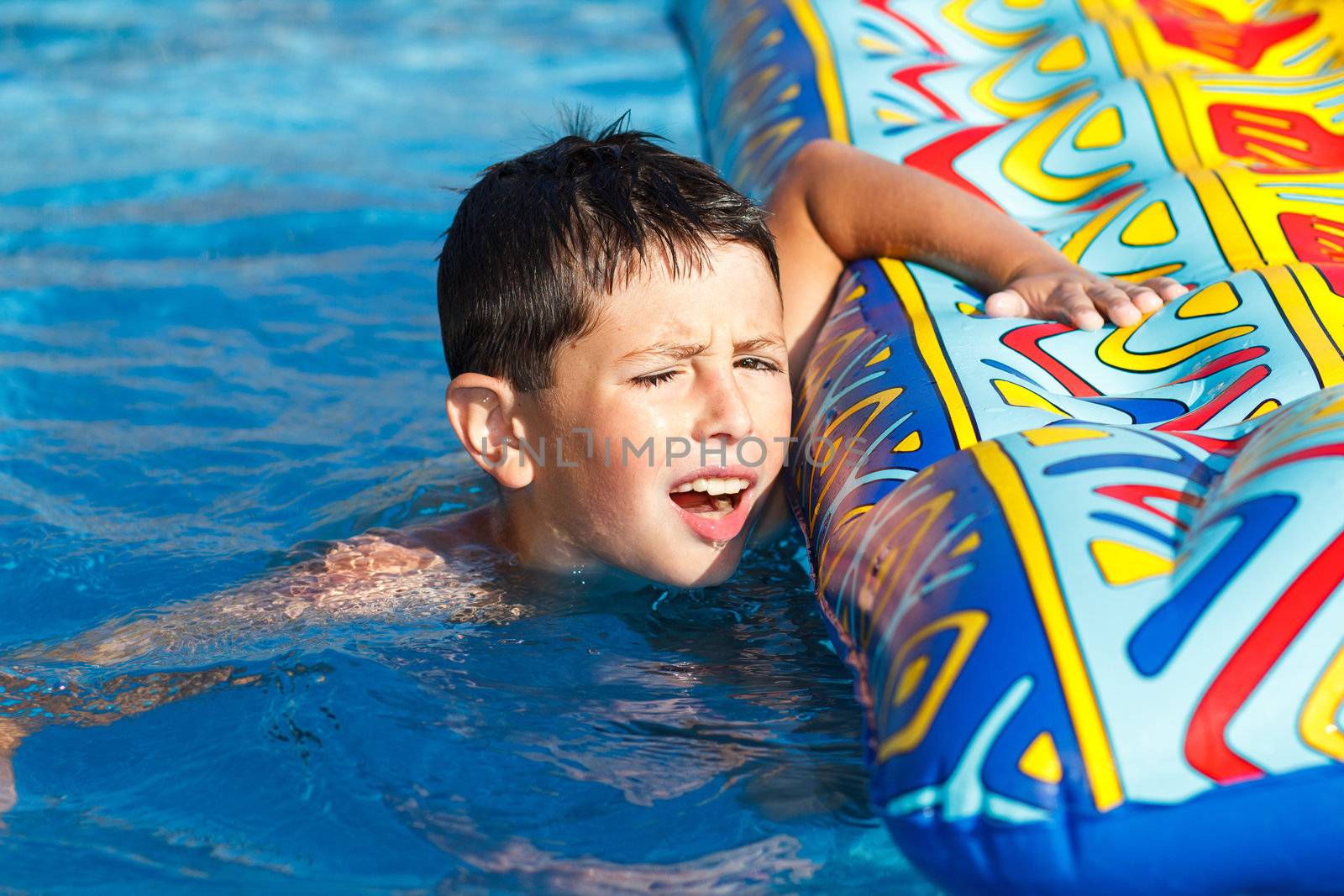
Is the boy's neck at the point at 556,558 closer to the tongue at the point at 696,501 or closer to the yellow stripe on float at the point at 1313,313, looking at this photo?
the tongue at the point at 696,501

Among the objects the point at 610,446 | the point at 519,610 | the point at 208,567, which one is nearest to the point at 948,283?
the point at 610,446

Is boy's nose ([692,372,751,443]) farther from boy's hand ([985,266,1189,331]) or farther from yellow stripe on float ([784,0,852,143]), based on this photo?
yellow stripe on float ([784,0,852,143])

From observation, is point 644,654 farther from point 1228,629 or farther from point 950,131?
point 950,131

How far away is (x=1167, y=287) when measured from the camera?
2.34m

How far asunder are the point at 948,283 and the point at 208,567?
1.48 meters

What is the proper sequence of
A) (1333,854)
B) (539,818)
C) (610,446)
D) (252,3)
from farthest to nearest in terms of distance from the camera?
(252,3) → (610,446) → (539,818) → (1333,854)

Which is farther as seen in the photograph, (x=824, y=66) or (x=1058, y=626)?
(x=824, y=66)

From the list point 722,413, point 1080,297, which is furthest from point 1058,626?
point 1080,297

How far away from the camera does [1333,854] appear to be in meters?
1.43

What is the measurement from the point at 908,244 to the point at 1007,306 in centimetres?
34

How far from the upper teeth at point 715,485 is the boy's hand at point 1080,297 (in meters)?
0.54

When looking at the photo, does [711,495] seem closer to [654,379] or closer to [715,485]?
[715,485]

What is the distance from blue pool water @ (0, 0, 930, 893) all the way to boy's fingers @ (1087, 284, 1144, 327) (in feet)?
2.29

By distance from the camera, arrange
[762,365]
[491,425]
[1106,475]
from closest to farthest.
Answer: [1106,475]
[762,365]
[491,425]
